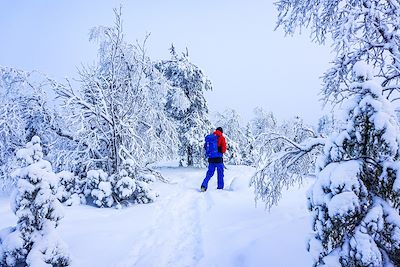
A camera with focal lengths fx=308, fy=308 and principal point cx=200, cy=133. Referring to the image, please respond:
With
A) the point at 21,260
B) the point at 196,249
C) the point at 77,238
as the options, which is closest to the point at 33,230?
the point at 21,260

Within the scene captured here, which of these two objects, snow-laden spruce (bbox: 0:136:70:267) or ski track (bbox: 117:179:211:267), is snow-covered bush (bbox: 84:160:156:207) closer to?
ski track (bbox: 117:179:211:267)

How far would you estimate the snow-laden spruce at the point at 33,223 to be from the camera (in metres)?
3.67

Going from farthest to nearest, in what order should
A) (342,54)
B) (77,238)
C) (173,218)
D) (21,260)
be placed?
1. (173,218)
2. (77,238)
3. (342,54)
4. (21,260)

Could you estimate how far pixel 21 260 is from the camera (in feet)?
12.1

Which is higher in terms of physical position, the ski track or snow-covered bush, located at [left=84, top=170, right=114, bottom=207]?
snow-covered bush, located at [left=84, top=170, right=114, bottom=207]

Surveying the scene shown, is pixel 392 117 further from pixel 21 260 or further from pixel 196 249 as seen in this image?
pixel 21 260

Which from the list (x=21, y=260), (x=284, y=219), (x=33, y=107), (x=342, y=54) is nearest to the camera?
(x=21, y=260)

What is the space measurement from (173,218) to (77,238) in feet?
7.03

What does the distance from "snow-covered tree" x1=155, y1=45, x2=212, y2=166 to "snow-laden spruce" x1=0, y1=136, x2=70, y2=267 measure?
39.3 feet

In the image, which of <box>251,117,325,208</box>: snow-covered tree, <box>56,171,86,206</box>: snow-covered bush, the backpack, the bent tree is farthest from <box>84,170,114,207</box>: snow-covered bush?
the bent tree

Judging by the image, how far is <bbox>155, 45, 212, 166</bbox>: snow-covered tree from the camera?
53.1 ft

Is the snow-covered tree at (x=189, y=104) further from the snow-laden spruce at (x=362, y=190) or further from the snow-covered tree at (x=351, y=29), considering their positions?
the snow-laden spruce at (x=362, y=190)

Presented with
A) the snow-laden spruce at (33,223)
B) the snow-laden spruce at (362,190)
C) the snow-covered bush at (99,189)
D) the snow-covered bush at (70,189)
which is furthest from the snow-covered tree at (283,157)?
the snow-covered bush at (70,189)

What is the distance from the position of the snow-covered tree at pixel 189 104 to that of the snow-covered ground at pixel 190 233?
7832 mm
